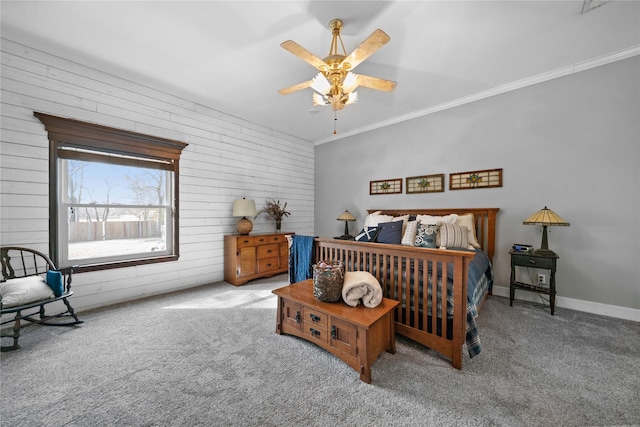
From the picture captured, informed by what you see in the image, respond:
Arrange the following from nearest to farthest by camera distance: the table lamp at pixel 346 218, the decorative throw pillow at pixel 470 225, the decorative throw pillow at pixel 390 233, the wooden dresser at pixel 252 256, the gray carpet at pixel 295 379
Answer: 1. the gray carpet at pixel 295 379
2. the decorative throw pillow at pixel 470 225
3. the decorative throw pillow at pixel 390 233
4. the wooden dresser at pixel 252 256
5. the table lamp at pixel 346 218

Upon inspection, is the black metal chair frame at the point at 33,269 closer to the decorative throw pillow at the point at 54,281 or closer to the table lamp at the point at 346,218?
the decorative throw pillow at the point at 54,281

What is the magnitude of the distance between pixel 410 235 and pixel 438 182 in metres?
1.15

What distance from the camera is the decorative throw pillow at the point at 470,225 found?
3.11 metres

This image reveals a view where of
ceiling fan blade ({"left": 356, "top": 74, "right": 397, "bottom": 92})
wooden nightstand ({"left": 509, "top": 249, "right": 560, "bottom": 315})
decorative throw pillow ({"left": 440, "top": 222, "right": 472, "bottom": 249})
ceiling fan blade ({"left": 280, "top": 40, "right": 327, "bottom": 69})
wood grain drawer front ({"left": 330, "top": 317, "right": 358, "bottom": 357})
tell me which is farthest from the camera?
decorative throw pillow ({"left": 440, "top": 222, "right": 472, "bottom": 249})

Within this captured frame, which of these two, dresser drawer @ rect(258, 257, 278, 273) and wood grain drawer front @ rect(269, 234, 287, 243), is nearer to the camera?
dresser drawer @ rect(258, 257, 278, 273)

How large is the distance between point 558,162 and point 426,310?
8.47 ft

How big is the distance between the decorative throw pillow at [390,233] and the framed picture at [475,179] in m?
1.12

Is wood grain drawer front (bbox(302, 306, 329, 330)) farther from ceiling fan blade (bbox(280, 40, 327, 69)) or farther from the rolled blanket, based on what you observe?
ceiling fan blade (bbox(280, 40, 327, 69))

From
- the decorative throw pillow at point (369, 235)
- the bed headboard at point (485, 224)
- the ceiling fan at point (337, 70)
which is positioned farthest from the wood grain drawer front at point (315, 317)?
the bed headboard at point (485, 224)

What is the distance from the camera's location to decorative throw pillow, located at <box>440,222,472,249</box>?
115 inches

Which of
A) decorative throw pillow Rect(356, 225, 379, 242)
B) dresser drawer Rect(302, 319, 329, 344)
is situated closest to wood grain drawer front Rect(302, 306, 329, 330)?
dresser drawer Rect(302, 319, 329, 344)

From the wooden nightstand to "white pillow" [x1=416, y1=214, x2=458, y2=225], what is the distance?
760mm

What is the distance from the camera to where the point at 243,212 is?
3.83 metres

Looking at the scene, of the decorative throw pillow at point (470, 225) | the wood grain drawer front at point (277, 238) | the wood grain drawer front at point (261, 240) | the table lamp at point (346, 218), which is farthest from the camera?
the table lamp at point (346, 218)
